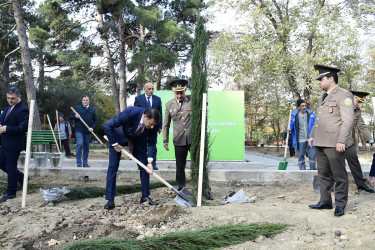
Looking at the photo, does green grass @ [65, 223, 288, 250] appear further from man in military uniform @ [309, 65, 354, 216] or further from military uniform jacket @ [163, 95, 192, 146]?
military uniform jacket @ [163, 95, 192, 146]

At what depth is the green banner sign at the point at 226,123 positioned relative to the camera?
999cm

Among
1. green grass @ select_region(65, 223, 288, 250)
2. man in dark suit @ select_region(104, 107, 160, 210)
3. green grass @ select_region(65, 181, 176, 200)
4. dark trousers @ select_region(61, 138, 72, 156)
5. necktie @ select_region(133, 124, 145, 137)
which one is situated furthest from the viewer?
dark trousers @ select_region(61, 138, 72, 156)

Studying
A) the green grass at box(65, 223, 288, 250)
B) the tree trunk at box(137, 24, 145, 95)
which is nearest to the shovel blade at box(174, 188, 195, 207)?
the green grass at box(65, 223, 288, 250)

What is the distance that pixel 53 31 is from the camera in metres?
18.7

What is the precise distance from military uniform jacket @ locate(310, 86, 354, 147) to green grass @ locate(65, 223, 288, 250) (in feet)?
4.85

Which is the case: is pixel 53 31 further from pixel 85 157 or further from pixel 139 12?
pixel 85 157

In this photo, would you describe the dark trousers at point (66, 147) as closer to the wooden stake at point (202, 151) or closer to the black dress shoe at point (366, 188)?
the wooden stake at point (202, 151)

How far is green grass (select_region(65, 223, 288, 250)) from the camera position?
3203 millimetres

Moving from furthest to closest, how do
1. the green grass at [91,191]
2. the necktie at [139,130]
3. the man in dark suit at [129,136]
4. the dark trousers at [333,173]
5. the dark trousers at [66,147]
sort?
the dark trousers at [66,147] < the green grass at [91,191] < the necktie at [139,130] < the man in dark suit at [129,136] < the dark trousers at [333,173]

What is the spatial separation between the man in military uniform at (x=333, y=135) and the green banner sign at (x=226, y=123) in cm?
532

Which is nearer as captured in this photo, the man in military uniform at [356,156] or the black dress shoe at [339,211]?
the black dress shoe at [339,211]

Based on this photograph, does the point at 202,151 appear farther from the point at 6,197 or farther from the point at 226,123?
the point at 226,123

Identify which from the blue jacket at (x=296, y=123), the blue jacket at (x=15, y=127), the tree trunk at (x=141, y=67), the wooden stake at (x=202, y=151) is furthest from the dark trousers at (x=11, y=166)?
the tree trunk at (x=141, y=67)

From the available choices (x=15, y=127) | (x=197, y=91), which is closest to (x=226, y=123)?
(x=197, y=91)
